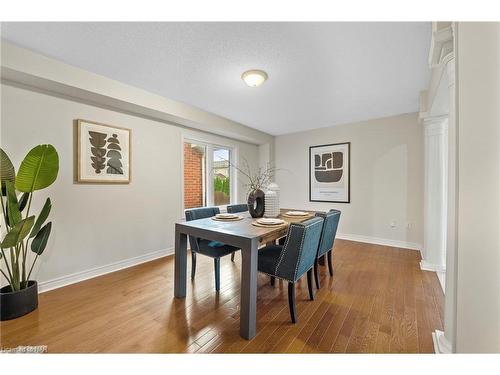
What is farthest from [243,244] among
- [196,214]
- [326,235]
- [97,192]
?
[97,192]

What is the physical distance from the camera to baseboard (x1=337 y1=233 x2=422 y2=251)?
3603 millimetres

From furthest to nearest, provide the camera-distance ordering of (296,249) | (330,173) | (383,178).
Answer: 1. (330,173)
2. (383,178)
3. (296,249)

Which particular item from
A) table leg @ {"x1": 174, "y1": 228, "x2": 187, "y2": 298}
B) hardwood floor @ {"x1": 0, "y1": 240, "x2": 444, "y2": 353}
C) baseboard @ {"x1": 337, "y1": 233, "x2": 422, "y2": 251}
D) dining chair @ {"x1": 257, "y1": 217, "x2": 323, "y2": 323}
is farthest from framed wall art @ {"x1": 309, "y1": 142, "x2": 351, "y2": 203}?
table leg @ {"x1": 174, "y1": 228, "x2": 187, "y2": 298}

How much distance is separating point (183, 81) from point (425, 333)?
10.5 ft

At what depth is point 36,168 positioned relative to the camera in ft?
5.73

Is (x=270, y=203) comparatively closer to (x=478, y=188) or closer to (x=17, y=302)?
(x=478, y=188)

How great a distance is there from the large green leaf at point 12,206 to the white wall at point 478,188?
3002 millimetres

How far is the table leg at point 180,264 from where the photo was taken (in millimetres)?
2066

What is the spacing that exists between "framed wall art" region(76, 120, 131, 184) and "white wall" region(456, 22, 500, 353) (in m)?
3.22

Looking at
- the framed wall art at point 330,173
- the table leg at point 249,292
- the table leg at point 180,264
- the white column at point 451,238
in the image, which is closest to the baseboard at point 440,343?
the white column at point 451,238

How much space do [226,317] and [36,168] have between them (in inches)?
77.8
